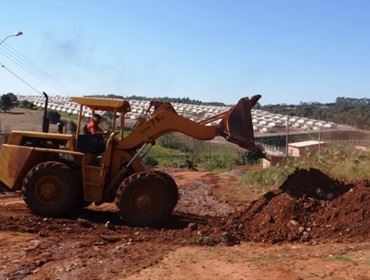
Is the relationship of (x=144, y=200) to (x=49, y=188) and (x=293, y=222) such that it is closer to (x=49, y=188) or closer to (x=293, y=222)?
(x=49, y=188)

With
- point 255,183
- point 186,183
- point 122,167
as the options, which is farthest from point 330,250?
point 186,183

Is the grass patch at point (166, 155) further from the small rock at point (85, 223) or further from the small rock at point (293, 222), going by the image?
the small rock at point (293, 222)

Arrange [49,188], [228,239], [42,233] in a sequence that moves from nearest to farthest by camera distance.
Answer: [228,239] < [42,233] < [49,188]

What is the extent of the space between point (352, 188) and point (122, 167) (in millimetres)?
4785

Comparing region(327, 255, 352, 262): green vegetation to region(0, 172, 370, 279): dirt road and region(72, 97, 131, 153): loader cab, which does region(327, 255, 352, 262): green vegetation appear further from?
region(72, 97, 131, 153): loader cab

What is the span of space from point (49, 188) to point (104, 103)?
218 centimetres

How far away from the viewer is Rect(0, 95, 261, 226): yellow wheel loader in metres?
12.3

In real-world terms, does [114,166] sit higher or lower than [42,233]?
higher

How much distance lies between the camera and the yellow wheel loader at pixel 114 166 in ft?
40.3

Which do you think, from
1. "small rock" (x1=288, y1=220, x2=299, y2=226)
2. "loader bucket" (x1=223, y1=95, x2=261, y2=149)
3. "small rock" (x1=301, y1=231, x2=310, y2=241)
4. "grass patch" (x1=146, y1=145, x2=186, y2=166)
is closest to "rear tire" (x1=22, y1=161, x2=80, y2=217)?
"loader bucket" (x1=223, y1=95, x2=261, y2=149)

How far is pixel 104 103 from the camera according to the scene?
41.6 ft

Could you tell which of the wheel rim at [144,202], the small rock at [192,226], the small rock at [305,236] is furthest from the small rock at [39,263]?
the small rock at [305,236]

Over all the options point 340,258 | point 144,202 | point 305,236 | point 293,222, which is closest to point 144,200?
point 144,202

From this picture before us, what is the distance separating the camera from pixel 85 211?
14039mm
